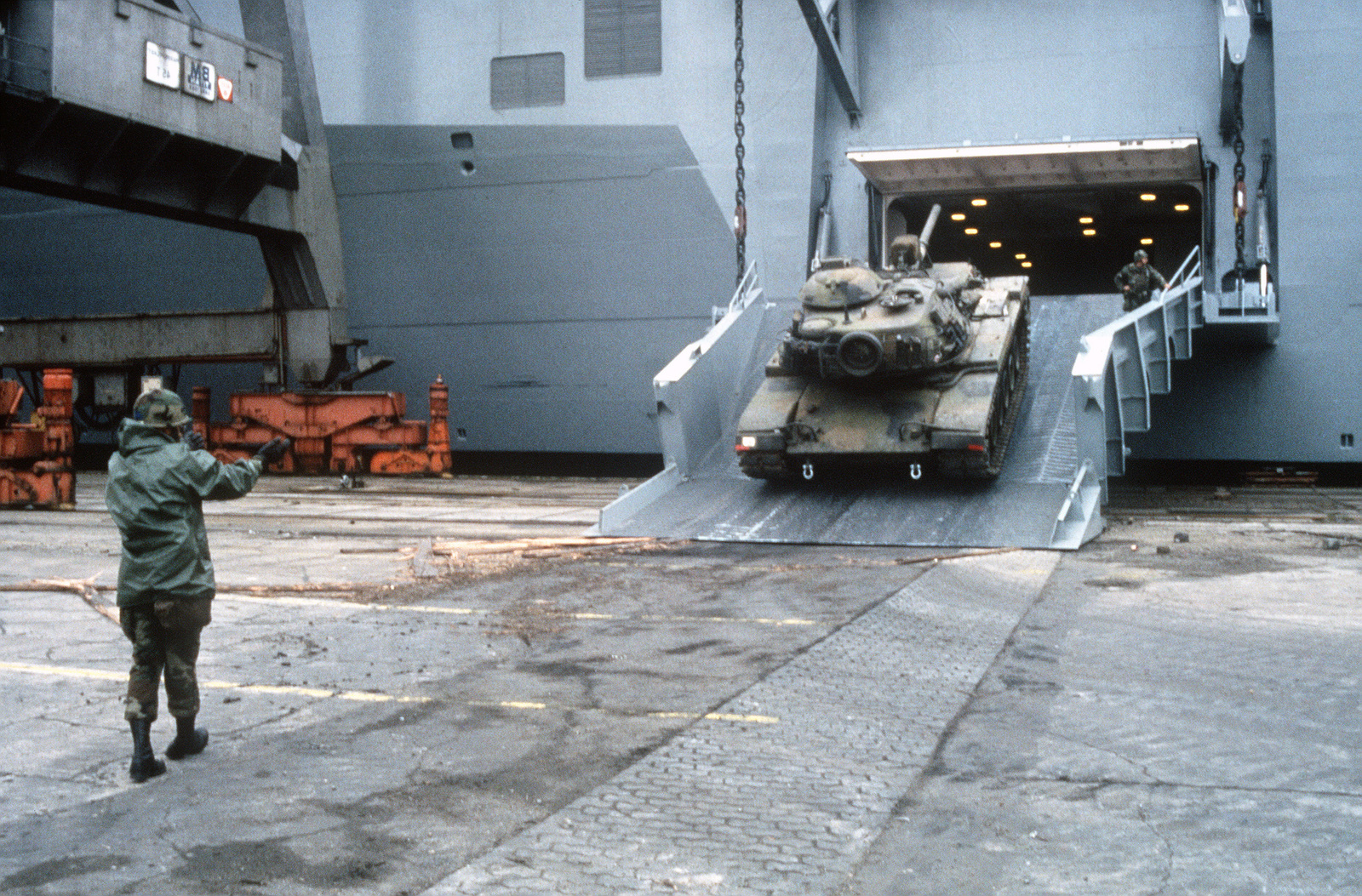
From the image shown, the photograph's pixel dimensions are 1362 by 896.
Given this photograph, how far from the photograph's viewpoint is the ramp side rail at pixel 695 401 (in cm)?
1527

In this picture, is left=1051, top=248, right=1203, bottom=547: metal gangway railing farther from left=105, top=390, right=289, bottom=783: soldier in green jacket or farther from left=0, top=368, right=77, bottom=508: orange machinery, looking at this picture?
left=0, top=368, right=77, bottom=508: orange machinery

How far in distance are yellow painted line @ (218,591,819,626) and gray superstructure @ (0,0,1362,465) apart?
12900 millimetres

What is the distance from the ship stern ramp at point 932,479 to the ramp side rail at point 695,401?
0.02 meters

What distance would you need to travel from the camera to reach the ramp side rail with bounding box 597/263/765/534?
15.3 m

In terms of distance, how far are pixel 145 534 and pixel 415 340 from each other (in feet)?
68.3

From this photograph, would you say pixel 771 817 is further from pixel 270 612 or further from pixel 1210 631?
pixel 270 612

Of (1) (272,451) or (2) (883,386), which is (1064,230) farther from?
(1) (272,451)

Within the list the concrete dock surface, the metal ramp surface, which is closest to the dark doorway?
the metal ramp surface

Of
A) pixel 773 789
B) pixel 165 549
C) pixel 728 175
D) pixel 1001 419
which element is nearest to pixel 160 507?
pixel 165 549

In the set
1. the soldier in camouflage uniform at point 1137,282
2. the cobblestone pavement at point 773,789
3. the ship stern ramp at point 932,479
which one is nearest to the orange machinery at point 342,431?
the ship stern ramp at point 932,479

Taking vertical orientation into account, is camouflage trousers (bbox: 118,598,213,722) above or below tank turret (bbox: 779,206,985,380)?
below

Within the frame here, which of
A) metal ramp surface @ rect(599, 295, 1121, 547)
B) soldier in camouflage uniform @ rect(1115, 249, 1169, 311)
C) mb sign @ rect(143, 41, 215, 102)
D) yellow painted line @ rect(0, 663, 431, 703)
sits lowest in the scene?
yellow painted line @ rect(0, 663, 431, 703)

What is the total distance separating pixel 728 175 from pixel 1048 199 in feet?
19.1

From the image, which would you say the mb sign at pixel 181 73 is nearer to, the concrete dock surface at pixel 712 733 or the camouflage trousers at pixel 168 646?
the concrete dock surface at pixel 712 733
